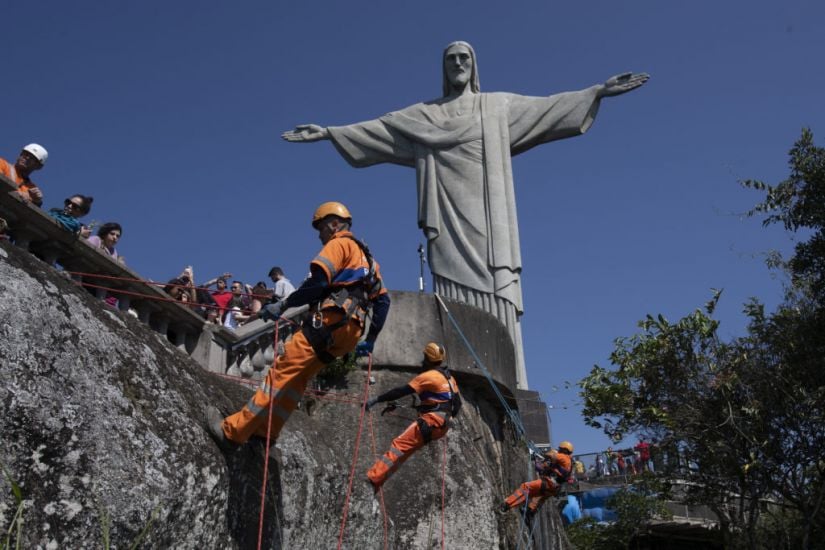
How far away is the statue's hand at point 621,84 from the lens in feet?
57.6

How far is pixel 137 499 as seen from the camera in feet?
13.1

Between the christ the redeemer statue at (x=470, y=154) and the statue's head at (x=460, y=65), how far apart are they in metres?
0.02

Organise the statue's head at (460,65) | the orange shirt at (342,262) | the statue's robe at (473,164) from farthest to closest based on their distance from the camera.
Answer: the statue's head at (460,65), the statue's robe at (473,164), the orange shirt at (342,262)

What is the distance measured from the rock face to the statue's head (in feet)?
44.2

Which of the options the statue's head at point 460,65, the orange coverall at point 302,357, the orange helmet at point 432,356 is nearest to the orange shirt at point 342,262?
the orange coverall at point 302,357

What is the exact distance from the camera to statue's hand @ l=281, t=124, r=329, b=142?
1911 centimetres

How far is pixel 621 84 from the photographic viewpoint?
698 inches

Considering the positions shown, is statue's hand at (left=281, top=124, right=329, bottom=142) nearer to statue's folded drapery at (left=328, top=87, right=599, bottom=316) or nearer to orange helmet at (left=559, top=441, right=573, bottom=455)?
statue's folded drapery at (left=328, top=87, right=599, bottom=316)

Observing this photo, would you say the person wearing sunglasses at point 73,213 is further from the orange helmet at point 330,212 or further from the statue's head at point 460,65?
the statue's head at point 460,65

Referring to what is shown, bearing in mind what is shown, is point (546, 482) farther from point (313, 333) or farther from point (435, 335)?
point (313, 333)

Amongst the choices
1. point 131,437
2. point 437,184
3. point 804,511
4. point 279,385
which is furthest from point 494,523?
point 437,184

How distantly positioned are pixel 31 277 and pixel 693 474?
12854mm

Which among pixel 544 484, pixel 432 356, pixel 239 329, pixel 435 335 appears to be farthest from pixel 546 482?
pixel 239 329

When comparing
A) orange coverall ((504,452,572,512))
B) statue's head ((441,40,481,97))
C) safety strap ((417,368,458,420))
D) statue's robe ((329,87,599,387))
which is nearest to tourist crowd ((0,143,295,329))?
safety strap ((417,368,458,420))
